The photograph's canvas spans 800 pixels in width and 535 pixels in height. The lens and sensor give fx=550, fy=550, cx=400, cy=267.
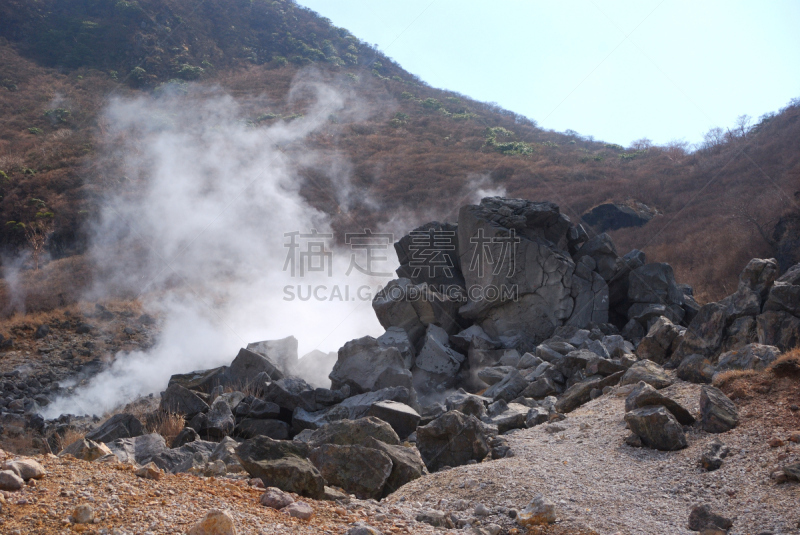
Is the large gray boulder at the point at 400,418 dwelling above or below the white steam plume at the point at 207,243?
below

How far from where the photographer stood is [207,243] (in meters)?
21.9

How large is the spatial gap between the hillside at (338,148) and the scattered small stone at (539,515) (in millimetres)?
12630

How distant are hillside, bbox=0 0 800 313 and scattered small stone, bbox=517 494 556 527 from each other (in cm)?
1263

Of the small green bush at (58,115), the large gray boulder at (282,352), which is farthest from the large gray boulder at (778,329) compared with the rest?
the small green bush at (58,115)

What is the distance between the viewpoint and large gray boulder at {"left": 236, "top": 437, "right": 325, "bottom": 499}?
→ 3.23 meters

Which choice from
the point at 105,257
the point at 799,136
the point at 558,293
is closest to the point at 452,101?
the point at 799,136

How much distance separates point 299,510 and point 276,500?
169mm

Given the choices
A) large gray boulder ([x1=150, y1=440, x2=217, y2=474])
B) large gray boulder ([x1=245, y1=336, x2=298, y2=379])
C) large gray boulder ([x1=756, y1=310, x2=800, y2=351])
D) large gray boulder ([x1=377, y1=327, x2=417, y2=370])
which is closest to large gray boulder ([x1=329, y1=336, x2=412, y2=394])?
large gray boulder ([x1=377, y1=327, x2=417, y2=370])

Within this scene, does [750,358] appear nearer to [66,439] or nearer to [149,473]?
[149,473]

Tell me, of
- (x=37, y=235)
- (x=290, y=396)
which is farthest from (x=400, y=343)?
(x=37, y=235)

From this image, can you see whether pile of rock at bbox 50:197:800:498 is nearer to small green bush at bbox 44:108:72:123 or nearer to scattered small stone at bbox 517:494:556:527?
scattered small stone at bbox 517:494:556:527

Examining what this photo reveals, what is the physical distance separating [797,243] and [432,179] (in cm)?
1735

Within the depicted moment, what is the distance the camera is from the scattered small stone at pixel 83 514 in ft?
7.34

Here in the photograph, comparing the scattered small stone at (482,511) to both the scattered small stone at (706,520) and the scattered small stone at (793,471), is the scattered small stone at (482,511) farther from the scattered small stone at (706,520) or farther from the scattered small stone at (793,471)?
the scattered small stone at (793,471)
